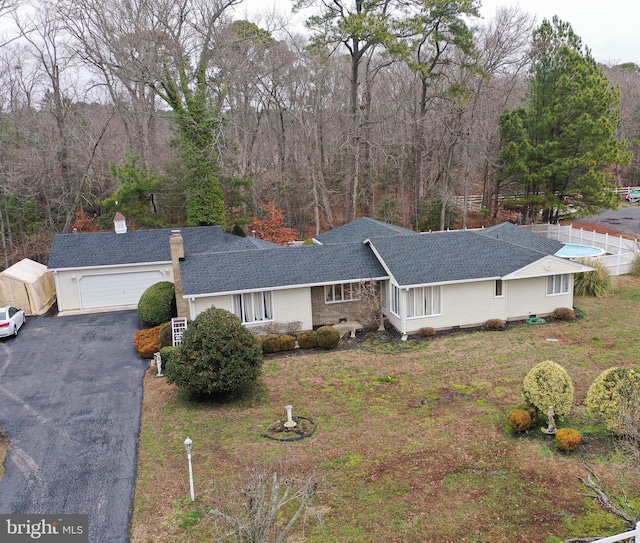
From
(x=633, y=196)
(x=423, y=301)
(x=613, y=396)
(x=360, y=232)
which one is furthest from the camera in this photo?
(x=633, y=196)

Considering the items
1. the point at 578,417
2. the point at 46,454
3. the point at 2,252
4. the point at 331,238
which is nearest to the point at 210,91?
the point at 331,238

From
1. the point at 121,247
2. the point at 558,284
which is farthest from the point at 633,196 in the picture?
the point at 121,247

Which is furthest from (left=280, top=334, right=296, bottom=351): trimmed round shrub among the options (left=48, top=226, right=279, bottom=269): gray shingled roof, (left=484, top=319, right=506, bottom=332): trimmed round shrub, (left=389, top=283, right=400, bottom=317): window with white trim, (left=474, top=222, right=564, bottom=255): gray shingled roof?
(left=474, top=222, right=564, bottom=255): gray shingled roof

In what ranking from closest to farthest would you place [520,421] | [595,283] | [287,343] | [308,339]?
[520,421], [287,343], [308,339], [595,283]

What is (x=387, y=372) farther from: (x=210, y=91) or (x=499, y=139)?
(x=499, y=139)

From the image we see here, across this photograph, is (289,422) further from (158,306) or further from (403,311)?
(158,306)

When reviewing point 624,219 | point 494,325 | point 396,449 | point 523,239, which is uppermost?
point 523,239

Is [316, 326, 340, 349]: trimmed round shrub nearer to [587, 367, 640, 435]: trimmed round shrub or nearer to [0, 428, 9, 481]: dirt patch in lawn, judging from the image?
[587, 367, 640, 435]: trimmed round shrub
